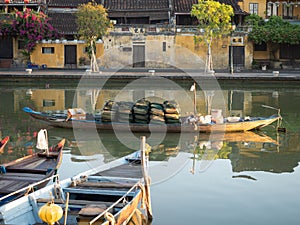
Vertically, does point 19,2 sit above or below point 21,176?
above

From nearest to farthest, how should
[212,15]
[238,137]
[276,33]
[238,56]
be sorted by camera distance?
[238,137], [212,15], [276,33], [238,56]

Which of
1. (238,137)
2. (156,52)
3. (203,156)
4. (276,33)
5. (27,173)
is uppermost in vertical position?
(276,33)

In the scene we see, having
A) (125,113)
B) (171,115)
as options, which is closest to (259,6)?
(171,115)

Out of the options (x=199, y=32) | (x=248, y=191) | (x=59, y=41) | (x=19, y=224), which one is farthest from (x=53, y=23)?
(x=19, y=224)

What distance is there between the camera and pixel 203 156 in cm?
1580

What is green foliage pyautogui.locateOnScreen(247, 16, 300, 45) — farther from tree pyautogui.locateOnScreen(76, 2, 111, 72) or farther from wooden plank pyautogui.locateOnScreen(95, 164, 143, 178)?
wooden plank pyautogui.locateOnScreen(95, 164, 143, 178)

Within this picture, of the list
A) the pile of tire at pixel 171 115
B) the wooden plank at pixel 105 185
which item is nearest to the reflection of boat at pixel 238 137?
the pile of tire at pixel 171 115

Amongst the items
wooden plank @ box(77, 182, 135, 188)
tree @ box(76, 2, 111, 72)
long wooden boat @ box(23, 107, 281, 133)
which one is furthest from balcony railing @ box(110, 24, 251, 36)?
wooden plank @ box(77, 182, 135, 188)

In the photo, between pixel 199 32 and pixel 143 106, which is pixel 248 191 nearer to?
pixel 143 106

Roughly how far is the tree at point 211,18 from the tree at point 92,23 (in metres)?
5.19

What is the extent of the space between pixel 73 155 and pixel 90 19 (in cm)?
1877

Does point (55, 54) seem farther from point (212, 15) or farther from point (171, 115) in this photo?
point (171, 115)

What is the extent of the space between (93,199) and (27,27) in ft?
90.3

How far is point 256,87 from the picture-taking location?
3161 cm
